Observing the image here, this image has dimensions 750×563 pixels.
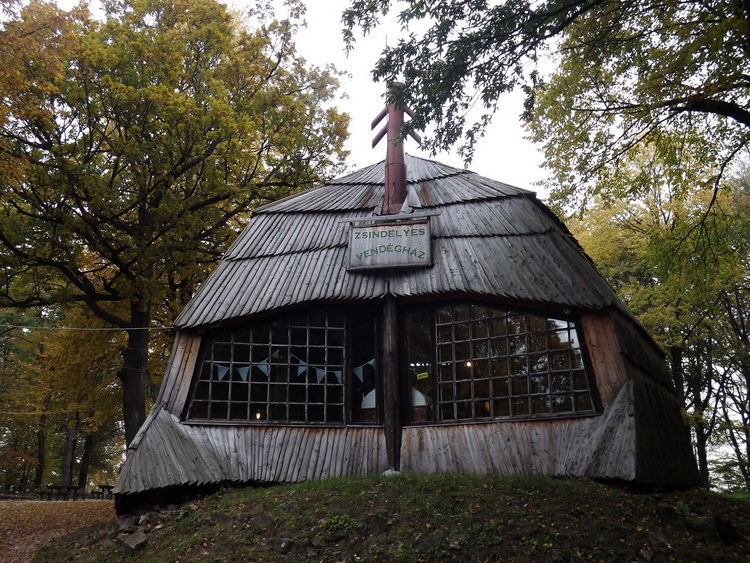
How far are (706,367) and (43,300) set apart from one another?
76.9 ft

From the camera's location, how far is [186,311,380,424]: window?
10953 millimetres

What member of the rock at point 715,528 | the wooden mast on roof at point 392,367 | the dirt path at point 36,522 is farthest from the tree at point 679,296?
the dirt path at point 36,522

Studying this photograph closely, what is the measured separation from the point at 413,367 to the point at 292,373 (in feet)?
7.52

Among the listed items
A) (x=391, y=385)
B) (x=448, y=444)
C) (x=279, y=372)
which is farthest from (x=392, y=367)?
(x=279, y=372)

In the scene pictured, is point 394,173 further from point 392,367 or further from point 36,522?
point 36,522

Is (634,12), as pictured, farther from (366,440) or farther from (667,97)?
(366,440)

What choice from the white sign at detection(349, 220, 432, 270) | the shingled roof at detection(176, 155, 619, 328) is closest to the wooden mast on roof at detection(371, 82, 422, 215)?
the shingled roof at detection(176, 155, 619, 328)

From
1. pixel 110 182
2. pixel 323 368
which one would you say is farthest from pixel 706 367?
pixel 110 182

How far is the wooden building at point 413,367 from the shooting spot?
9.71m

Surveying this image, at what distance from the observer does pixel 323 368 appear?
36.9 ft

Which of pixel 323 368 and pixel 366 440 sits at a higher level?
pixel 323 368

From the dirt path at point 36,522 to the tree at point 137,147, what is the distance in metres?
2.19

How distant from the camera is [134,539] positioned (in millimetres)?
8516

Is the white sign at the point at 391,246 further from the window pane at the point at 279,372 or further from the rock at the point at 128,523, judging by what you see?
the rock at the point at 128,523
